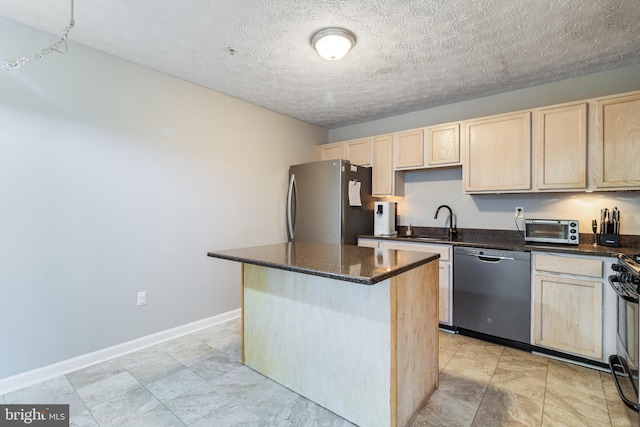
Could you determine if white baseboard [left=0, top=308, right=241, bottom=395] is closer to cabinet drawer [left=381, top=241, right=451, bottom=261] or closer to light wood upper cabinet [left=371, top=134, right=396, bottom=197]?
cabinet drawer [left=381, top=241, right=451, bottom=261]

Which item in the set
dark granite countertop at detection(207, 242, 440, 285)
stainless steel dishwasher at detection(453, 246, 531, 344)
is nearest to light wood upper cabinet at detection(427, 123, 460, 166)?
stainless steel dishwasher at detection(453, 246, 531, 344)

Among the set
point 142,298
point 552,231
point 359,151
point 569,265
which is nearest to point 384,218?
point 359,151

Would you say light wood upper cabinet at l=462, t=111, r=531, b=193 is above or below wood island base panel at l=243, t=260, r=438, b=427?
above

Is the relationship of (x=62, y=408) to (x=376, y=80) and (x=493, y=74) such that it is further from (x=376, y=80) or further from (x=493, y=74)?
(x=493, y=74)

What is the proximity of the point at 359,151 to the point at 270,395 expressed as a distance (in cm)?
293

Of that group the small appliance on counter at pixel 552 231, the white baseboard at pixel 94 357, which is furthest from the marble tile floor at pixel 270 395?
the small appliance on counter at pixel 552 231

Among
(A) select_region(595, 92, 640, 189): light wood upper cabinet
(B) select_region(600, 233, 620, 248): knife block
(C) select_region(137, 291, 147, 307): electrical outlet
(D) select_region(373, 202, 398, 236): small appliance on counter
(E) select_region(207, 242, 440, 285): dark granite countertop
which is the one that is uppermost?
(A) select_region(595, 92, 640, 189): light wood upper cabinet

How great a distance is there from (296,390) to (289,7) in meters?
2.43

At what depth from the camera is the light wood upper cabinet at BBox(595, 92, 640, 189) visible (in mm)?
2322

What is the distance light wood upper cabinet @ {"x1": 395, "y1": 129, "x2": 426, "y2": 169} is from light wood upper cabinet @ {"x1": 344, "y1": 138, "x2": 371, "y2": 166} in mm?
398

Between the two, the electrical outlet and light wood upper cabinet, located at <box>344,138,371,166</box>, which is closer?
the electrical outlet

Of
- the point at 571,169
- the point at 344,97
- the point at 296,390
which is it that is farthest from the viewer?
the point at 344,97

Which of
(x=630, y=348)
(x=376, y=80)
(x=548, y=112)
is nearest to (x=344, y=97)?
(x=376, y=80)

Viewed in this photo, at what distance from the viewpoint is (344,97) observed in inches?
131
